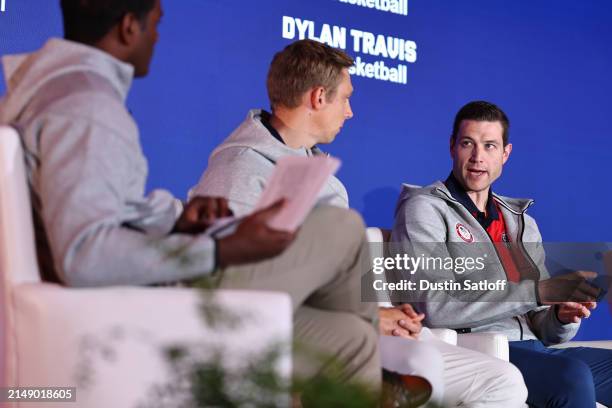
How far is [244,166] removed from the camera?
7.18 ft

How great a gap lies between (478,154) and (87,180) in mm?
1944

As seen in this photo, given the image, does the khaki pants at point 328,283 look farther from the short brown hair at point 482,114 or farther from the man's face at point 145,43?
the short brown hair at point 482,114

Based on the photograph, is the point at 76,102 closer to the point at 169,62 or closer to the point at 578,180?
the point at 169,62

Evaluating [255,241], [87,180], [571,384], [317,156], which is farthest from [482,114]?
[87,180]

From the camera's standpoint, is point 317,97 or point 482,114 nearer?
point 317,97

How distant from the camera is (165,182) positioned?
3117mm

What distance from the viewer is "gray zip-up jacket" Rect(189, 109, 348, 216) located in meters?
2.10

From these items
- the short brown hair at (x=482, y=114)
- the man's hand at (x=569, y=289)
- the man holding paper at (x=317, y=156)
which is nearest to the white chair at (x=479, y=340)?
the man holding paper at (x=317, y=156)

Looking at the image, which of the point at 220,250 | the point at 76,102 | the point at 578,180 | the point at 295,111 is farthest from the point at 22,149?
the point at 578,180

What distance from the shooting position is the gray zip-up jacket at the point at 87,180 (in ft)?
4.06

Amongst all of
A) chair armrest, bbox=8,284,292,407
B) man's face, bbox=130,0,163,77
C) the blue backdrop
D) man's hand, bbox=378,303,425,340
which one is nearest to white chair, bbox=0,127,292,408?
chair armrest, bbox=8,284,292,407

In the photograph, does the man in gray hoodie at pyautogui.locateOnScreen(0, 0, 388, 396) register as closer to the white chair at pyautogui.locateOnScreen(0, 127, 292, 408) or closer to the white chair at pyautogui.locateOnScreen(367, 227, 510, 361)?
the white chair at pyautogui.locateOnScreen(0, 127, 292, 408)

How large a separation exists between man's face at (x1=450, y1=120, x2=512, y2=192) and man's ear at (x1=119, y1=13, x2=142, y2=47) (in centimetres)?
171

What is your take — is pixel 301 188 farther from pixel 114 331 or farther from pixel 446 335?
pixel 446 335
